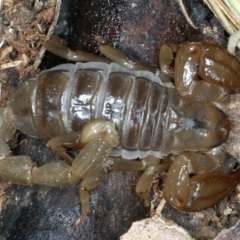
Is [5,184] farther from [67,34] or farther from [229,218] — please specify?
[229,218]

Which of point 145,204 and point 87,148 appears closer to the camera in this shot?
point 87,148

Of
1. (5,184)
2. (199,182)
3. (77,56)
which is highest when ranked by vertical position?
(77,56)

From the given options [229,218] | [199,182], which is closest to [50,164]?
[199,182]

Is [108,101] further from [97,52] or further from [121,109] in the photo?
[97,52]

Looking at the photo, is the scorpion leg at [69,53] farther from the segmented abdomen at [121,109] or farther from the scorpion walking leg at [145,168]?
the scorpion walking leg at [145,168]

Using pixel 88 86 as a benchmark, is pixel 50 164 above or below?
below

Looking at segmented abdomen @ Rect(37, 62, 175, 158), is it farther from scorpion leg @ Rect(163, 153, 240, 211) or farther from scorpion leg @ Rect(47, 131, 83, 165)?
scorpion leg @ Rect(163, 153, 240, 211)

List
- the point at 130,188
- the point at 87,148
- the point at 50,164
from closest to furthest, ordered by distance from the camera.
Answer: the point at 87,148 → the point at 50,164 → the point at 130,188

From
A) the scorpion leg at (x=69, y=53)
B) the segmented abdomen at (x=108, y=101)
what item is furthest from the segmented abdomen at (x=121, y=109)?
the scorpion leg at (x=69, y=53)
